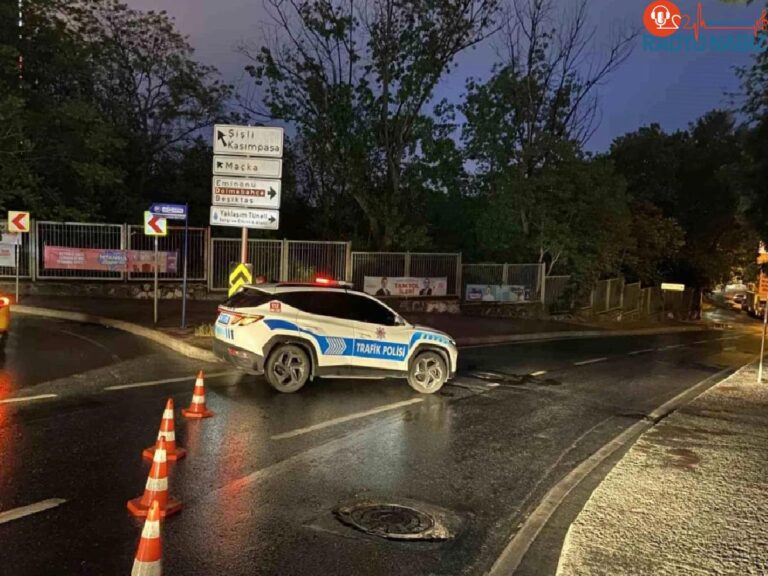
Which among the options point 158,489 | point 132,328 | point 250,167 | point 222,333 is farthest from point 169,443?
point 132,328

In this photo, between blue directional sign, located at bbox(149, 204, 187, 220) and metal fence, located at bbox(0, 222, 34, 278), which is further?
metal fence, located at bbox(0, 222, 34, 278)

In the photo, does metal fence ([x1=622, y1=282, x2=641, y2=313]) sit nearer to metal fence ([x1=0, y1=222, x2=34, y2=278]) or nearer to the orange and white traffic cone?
metal fence ([x1=0, y1=222, x2=34, y2=278])

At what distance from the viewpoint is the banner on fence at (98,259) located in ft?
71.6

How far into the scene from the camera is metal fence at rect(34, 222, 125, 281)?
2175 centimetres

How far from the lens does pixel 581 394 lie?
1116cm

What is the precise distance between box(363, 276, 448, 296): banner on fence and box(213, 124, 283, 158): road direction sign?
35.6 ft

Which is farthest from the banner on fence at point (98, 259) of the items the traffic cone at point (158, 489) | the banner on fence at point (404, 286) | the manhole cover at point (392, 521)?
the manhole cover at point (392, 521)

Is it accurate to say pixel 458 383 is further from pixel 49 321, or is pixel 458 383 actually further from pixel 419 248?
pixel 419 248

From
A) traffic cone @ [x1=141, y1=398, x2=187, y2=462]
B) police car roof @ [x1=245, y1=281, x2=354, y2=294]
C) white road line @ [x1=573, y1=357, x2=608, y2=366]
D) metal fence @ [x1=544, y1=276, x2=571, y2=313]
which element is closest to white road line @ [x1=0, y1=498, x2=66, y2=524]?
traffic cone @ [x1=141, y1=398, x2=187, y2=462]

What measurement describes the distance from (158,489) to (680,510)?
4.14 meters

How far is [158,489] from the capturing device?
475cm

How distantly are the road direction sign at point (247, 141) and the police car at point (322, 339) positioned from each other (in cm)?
500

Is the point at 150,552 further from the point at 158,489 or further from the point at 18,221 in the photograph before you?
→ the point at 18,221

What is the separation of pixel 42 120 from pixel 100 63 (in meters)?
7.29
